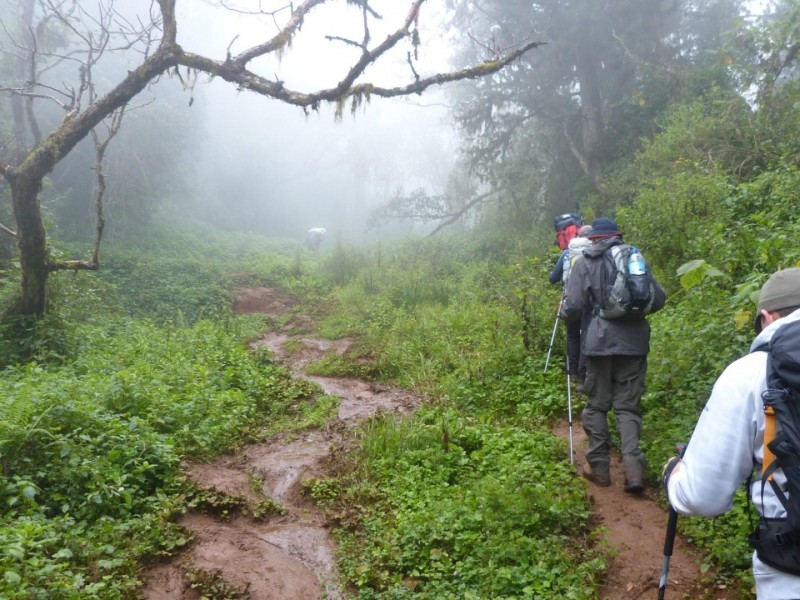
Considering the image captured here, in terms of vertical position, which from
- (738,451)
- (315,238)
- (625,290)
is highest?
(315,238)

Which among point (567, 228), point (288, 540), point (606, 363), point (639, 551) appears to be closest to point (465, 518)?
point (639, 551)

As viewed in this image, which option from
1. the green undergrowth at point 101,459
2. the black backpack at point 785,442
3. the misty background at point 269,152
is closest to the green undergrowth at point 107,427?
the green undergrowth at point 101,459

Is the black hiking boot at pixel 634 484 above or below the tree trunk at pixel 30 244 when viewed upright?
below

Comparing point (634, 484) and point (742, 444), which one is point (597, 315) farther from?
point (742, 444)

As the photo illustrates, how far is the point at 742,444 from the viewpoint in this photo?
5.84 ft

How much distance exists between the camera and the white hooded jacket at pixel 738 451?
1.72m

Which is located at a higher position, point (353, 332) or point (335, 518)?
point (353, 332)

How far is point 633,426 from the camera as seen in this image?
14.7 feet

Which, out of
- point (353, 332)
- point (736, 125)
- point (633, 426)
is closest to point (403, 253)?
point (353, 332)

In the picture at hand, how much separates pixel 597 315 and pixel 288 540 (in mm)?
3000

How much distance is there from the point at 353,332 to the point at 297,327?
1.54 m

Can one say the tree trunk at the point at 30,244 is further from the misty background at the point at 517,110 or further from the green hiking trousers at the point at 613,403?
the green hiking trousers at the point at 613,403

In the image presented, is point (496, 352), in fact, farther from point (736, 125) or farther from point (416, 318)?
point (736, 125)

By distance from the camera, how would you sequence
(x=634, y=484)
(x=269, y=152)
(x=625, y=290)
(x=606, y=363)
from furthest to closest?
(x=269, y=152)
(x=606, y=363)
(x=625, y=290)
(x=634, y=484)
